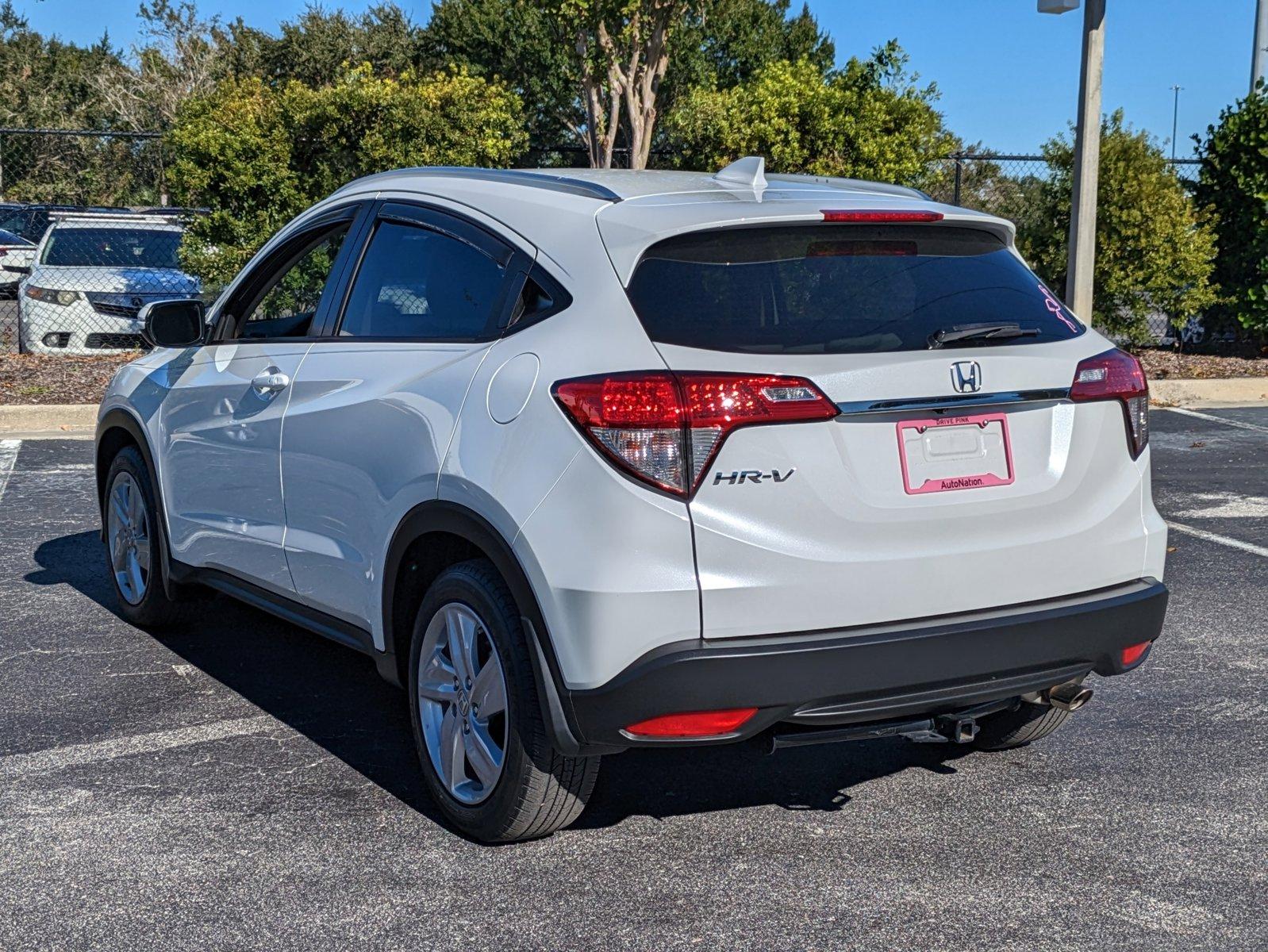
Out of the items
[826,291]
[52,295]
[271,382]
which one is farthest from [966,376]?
[52,295]

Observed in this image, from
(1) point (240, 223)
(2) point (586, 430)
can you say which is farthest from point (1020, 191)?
(2) point (586, 430)

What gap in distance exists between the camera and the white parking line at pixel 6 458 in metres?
9.77

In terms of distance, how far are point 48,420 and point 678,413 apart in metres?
9.95

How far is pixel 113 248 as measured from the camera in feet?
53.6

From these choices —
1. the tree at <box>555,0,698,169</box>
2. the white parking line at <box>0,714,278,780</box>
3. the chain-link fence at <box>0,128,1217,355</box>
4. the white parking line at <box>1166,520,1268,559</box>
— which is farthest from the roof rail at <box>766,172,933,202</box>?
the tree at <box>555,0,698,169</box>

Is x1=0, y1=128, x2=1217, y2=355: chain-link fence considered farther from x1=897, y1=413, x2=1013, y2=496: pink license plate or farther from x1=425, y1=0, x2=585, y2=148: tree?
x1=425, y1=0, x2=585, y2=148: tree

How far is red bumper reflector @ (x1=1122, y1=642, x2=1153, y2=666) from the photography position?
13.0 feet

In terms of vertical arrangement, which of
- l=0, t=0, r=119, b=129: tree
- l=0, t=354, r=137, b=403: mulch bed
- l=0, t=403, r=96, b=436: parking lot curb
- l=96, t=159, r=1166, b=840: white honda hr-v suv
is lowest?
l=0, t=403, r=96, b=436: parking lot curb

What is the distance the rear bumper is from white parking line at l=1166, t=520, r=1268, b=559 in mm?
4333

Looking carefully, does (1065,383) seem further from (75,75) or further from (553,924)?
(75,75)

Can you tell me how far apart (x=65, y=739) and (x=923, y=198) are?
3142 millimetres

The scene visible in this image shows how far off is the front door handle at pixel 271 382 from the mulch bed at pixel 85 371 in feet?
26.9

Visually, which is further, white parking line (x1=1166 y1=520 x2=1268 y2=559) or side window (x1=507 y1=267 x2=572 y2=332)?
white parking line (x1=1166 y1=520 x2=1268 y2=559)

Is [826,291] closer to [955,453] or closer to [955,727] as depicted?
[955,453]
